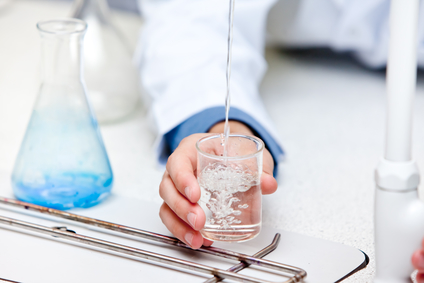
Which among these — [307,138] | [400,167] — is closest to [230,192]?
[400,167]

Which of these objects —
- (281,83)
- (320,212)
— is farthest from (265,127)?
(281,83)

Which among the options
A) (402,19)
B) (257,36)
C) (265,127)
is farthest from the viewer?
(257,36)

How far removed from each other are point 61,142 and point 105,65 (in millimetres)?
207

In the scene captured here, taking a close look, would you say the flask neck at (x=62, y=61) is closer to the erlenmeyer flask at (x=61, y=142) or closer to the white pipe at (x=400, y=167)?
the erlenmeyer flask at (x=61, y=142)

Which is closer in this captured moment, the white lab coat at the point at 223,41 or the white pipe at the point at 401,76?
the white pipe at the point at 401,76

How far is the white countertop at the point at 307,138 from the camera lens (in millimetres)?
420

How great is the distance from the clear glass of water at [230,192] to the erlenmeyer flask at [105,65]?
1.03 feet

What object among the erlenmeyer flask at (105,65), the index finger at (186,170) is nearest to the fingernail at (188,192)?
the index finger at (186,170)

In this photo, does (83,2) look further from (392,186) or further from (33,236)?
(392,186)

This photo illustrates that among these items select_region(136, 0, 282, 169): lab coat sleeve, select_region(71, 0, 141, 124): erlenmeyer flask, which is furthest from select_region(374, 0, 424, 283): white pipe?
select_region(71, 0, 141, 124): erlenmeyer flask

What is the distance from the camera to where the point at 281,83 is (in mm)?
732

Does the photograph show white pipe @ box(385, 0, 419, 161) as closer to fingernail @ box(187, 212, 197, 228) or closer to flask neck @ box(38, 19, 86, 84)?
fingernail @ box(187, 212, 197, 228)

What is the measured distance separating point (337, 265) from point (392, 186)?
0.33 ft

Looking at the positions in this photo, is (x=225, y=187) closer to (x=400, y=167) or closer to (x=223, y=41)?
(x=400, y=167)
